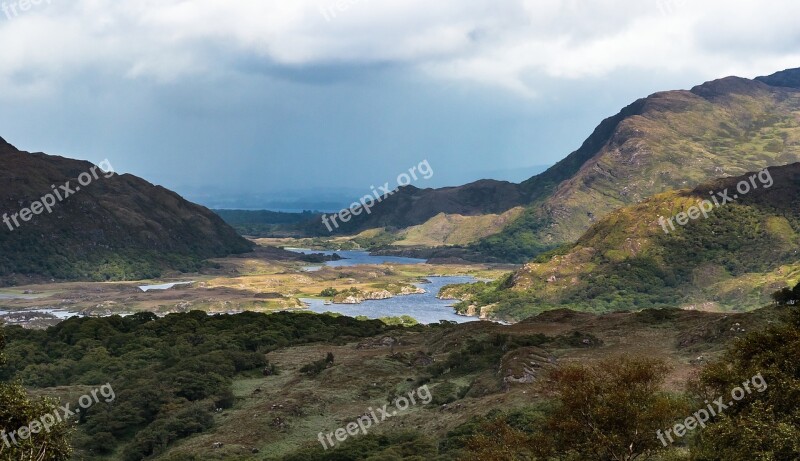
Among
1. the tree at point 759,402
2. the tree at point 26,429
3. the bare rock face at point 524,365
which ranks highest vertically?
the tree at point 26,429

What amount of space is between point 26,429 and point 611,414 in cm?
2809

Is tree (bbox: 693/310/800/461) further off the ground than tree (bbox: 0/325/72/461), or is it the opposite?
tree (bbox: 0/325/72/461)

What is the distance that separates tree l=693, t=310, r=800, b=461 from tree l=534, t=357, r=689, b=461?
263cm

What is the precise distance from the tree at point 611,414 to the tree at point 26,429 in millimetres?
25026

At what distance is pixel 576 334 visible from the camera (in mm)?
100062

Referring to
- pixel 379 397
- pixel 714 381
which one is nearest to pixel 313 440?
pixel 379 397

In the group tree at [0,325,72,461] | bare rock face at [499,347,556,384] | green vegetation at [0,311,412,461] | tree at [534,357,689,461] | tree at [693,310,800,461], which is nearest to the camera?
tree at [0,325,72,461]

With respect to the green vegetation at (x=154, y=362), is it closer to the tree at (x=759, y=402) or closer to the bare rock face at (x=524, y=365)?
the bare rock face at (x=524, y=365)

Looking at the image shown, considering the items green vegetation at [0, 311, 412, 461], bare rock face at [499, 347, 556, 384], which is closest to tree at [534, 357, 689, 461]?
bare rock face at [499, 347, 556, 384]

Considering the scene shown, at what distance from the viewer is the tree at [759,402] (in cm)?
3555

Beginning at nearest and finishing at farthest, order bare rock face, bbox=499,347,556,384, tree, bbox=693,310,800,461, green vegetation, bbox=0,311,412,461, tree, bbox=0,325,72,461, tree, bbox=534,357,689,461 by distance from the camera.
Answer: tree, bbox=0,325,72,461 → tree, bbox=693,310,800,461 → tree, bbox=534,357,689,461 → bare rock face, bbox=499,347,556,384 → green vegetation, bbox=0,311,412,461

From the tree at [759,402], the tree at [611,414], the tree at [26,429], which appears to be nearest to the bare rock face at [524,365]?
the tree at [759,402]

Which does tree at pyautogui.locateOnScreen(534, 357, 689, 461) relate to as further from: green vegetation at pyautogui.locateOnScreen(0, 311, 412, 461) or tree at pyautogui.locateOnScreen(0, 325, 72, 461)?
green vegetation at pyautogui.locateOnScreen(0, 311, 412, 461)

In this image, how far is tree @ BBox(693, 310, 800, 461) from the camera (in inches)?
1399
